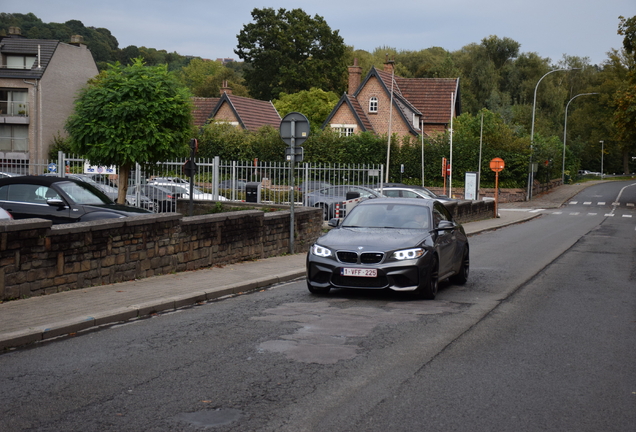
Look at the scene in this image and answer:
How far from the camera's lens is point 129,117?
2136 centimetres

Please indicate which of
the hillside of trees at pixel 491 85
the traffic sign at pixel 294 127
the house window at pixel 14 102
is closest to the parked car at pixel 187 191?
the traffic sign at pixel 294 127

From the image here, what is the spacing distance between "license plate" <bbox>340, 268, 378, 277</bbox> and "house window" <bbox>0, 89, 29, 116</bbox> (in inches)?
2121

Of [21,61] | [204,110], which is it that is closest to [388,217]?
[204,110]

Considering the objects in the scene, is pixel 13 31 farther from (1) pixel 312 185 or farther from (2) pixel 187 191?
(1) pixel 312 185

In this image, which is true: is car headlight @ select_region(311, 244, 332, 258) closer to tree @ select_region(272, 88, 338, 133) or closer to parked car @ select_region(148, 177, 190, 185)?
parked car @ select_region(148, 177, 190, 185)

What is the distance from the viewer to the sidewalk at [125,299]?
795 cm

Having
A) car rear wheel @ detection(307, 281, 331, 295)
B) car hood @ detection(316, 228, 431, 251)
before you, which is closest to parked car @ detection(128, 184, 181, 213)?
car rear wheel @ detection(307, 281, 331, 295)

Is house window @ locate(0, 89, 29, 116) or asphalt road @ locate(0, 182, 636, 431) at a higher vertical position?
house window @ locate(0, 89, 29, 116)

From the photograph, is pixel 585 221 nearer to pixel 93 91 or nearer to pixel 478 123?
pixel 478 123

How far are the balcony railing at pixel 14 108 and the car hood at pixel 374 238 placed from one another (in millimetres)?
52873

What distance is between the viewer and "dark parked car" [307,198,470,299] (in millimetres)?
10250

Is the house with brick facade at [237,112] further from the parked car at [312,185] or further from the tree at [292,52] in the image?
the parked car at [312,185]

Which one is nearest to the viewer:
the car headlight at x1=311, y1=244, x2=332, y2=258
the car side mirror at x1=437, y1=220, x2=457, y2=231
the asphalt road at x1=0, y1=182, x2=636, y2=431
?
the asphalt road at x1=0, y1=182, x2=636, y2=431

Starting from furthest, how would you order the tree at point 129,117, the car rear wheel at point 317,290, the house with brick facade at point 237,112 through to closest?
the house with brick facade at point 237,112, the tree at point 129,117, the car rear wheel at point 317,290
